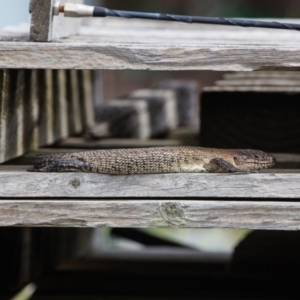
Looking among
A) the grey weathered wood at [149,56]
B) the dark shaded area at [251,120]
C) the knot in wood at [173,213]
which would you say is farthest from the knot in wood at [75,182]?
the dark shaded area at [251,120]

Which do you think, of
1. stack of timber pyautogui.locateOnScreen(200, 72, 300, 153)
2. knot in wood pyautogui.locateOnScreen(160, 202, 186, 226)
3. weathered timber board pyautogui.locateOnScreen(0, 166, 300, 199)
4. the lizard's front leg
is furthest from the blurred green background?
knot in wood pyautogui.locateOnScreen(160, 202, 186, 226)

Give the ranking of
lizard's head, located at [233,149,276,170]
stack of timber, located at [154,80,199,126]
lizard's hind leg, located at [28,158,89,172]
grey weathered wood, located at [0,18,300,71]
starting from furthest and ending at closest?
1. stack of timber, located at [154,80,199,126]
2. lizard's head, located at [233,149,276,170]
3. lizard's hind leg, located at [28,158,89,172]
4. grey weathered wood, located at [0,18,300,71]

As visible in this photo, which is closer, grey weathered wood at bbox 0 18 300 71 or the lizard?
grey weathered wood at bbox 0 18 300 71

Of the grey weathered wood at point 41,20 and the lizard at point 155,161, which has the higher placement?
the grey weathered wood at point 41,20

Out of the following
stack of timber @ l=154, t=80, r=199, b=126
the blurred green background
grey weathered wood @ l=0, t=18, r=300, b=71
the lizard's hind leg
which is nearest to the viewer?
grey weathered wood @ l=0, t=18, r=300, b=71

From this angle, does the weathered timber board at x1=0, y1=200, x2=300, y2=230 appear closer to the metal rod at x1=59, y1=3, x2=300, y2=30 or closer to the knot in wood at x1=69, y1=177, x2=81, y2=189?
the knot in wood at x1=69, y1=177, x2=81, y2=189

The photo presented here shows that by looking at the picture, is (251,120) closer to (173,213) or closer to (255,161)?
(255,161)

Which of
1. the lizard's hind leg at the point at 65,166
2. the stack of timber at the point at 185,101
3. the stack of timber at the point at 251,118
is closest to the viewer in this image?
the lizard's hind leg at the point at 65,166

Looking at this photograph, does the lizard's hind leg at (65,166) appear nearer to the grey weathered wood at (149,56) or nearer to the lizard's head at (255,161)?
the grey weathered wood at (149,56)
